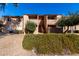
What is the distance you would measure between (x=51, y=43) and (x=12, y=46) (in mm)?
733

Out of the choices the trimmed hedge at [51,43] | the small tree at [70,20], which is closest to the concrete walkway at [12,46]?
the trimmed hedge at [51,43]

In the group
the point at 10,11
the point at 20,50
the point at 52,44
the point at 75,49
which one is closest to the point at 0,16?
the point at 10,11

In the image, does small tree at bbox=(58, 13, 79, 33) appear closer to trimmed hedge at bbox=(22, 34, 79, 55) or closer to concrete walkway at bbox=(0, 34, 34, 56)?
trimmed hedge at bbox=(22, 34, 79, 55)

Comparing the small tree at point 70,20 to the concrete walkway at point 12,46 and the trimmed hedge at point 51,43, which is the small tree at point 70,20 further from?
the concrete walkway at point 12,46

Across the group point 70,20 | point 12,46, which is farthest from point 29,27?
point 70,20

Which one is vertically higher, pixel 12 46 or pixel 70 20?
pixel 70 20

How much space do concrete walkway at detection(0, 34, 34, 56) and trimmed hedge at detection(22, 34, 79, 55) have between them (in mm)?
102

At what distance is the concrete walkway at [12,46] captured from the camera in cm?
586

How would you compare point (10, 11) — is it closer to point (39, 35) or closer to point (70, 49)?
point (39, 35)

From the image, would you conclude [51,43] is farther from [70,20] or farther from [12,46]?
[12,46]

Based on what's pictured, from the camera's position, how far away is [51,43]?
19.7 ft

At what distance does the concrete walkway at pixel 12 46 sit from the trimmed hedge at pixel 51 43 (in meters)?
0.10

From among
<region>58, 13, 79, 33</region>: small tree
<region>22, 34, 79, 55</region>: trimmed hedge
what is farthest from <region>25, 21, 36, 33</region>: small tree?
<region>58, 13, 79, 33</region>: small tree

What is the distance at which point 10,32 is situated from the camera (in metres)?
5.96
